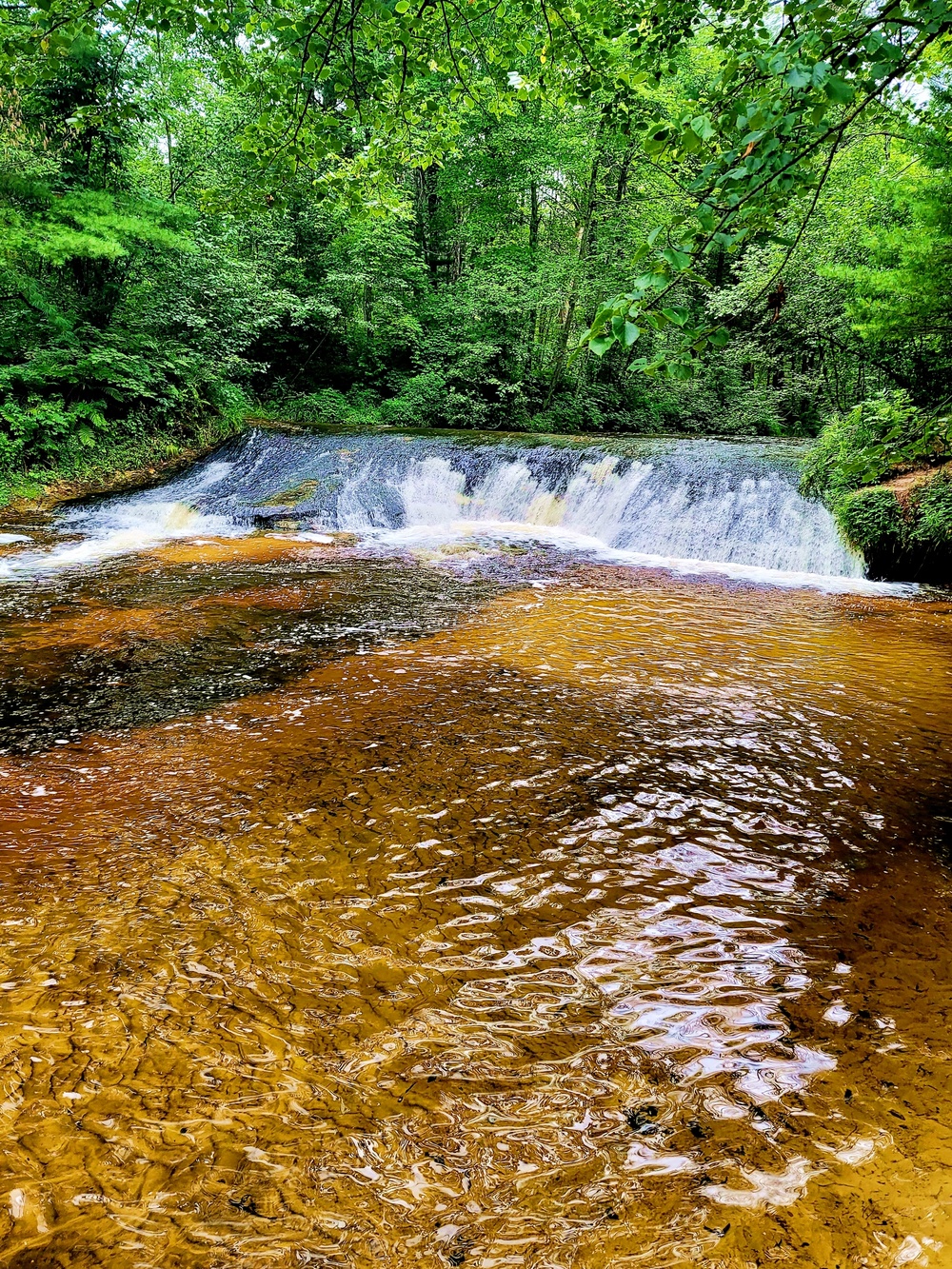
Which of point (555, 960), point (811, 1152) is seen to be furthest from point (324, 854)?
point (811, 1152)

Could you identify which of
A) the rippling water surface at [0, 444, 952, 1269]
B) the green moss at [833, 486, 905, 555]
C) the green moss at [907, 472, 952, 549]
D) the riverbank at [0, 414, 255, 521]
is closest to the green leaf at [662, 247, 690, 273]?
the rippling water surface at [0, 444, 952, 1269]

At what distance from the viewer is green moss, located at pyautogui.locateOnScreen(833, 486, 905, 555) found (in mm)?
8711

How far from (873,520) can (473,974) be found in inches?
365

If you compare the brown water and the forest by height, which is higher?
the forest

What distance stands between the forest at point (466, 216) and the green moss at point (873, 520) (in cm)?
95

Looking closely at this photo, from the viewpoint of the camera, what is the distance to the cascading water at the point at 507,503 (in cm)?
954

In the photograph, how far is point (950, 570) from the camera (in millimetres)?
8570

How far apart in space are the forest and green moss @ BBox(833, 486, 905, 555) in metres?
0.95

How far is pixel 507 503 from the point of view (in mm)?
12438

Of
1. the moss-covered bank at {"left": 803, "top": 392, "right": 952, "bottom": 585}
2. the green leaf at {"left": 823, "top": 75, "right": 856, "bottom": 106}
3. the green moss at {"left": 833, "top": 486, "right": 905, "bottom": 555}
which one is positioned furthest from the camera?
the green moss at {"left": 833, "top": 486, "right": 905, "bottom": 555}

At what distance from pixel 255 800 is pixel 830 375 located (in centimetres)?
2277

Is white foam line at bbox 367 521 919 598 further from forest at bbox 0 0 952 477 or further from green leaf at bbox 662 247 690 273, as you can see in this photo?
green leaf at bbox 662 247 690 273

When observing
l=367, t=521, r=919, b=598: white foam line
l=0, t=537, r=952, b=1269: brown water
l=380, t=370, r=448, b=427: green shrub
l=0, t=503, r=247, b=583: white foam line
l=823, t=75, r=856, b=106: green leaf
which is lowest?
l=0, t=537, r=952, b=1269: brown water

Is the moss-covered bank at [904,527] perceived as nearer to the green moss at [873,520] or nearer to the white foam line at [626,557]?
the green moss at [873,520]
